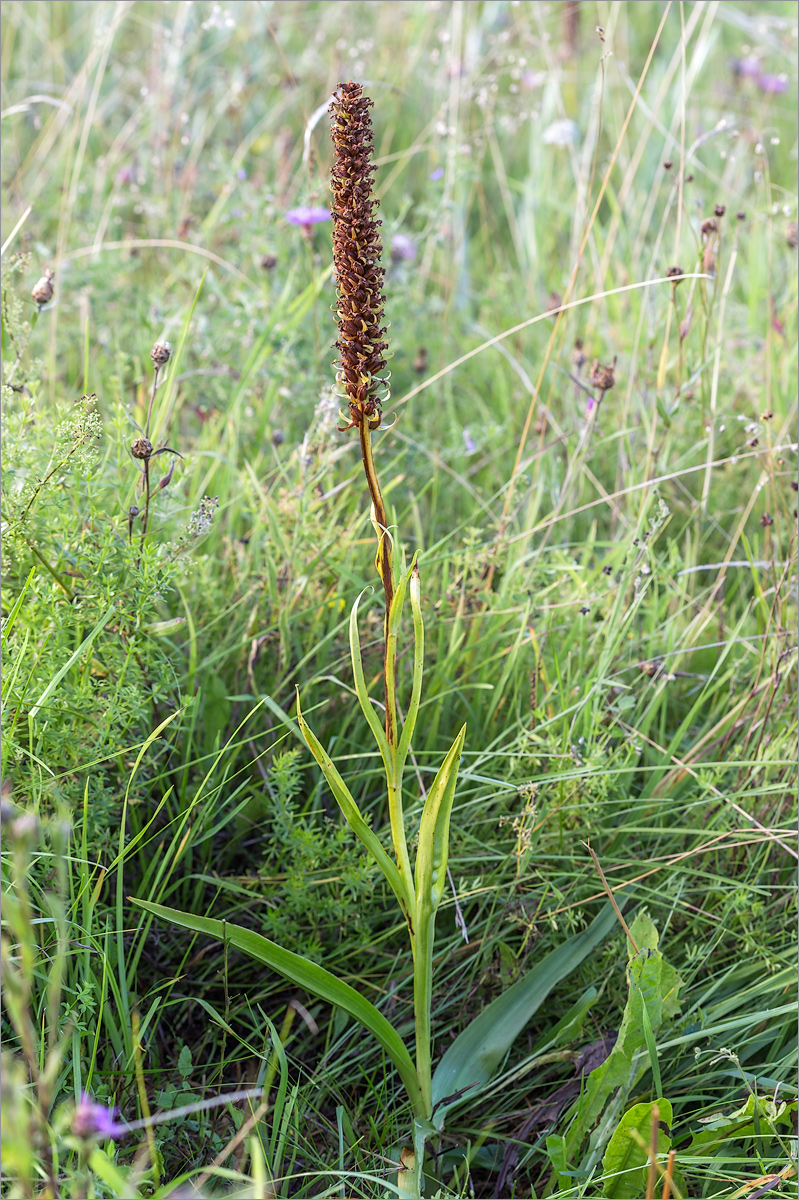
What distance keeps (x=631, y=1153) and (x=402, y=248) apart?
6.71ft

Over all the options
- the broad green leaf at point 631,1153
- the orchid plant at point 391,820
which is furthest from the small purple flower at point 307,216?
the broad green leaf at point 631,1153

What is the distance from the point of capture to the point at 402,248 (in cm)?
243

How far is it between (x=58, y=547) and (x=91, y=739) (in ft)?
0.89

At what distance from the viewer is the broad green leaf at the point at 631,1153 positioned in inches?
42.1

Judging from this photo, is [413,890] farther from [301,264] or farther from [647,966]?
[301,264]

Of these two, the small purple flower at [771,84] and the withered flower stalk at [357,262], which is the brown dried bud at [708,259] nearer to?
the withered flower stalk at [357,262]

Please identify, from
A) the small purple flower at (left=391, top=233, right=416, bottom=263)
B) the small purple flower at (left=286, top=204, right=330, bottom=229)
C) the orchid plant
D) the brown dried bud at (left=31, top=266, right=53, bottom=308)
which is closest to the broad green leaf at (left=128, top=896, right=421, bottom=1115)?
the orchid plant

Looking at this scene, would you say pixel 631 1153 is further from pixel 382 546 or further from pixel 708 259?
pixel 708 259

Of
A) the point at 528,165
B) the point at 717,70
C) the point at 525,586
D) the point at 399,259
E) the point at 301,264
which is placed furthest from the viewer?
the point at 717,70

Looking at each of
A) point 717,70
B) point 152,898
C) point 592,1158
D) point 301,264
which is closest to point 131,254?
point 301,264

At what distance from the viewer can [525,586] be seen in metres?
1.67

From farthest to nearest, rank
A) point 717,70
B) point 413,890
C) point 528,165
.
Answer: point 717,70, point 528,165, point 413,890

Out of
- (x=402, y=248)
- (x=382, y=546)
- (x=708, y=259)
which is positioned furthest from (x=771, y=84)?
(x=382, y=546)

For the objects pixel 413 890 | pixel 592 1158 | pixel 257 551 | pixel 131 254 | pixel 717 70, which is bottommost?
pixel 592 1158
